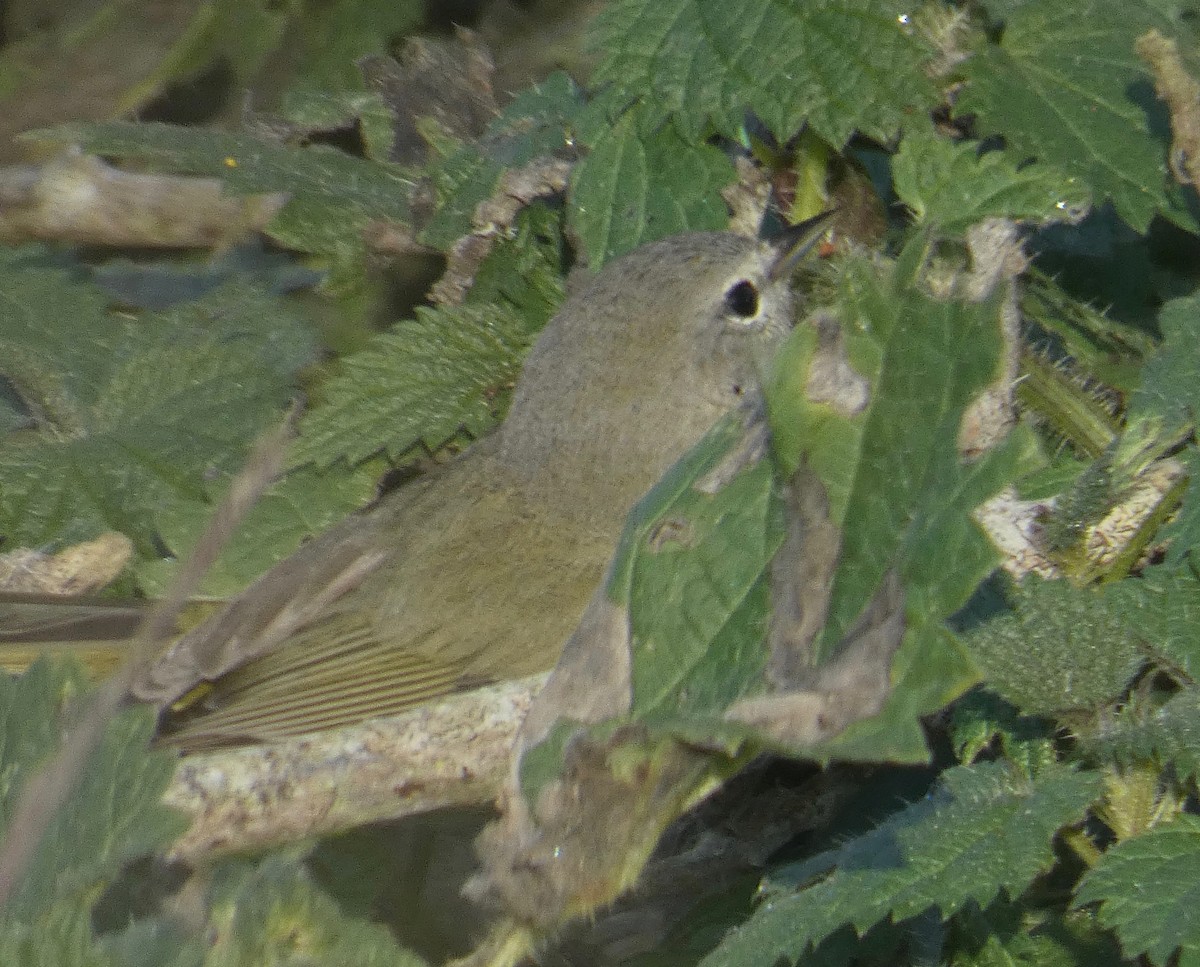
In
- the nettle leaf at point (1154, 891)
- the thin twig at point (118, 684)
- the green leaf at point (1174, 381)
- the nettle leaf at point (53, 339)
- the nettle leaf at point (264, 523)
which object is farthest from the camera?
the nettle leaf at point (53, 339)

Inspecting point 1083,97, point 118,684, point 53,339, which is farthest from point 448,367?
point 118,684

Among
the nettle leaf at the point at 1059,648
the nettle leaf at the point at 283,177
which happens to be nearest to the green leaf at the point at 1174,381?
the nettle leaf at the point at 1059,648

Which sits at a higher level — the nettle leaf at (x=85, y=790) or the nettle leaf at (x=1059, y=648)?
the nettle leaf at (x=1059, y=648)

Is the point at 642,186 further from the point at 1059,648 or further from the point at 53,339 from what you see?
the point at 53,339

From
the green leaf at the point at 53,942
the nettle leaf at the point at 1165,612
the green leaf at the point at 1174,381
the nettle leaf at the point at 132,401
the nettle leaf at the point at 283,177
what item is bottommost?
the nettle leaf at the point at 132,401

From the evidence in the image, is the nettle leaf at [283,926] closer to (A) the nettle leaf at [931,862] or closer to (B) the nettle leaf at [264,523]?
(A) the nettle leaf at [931,862]
